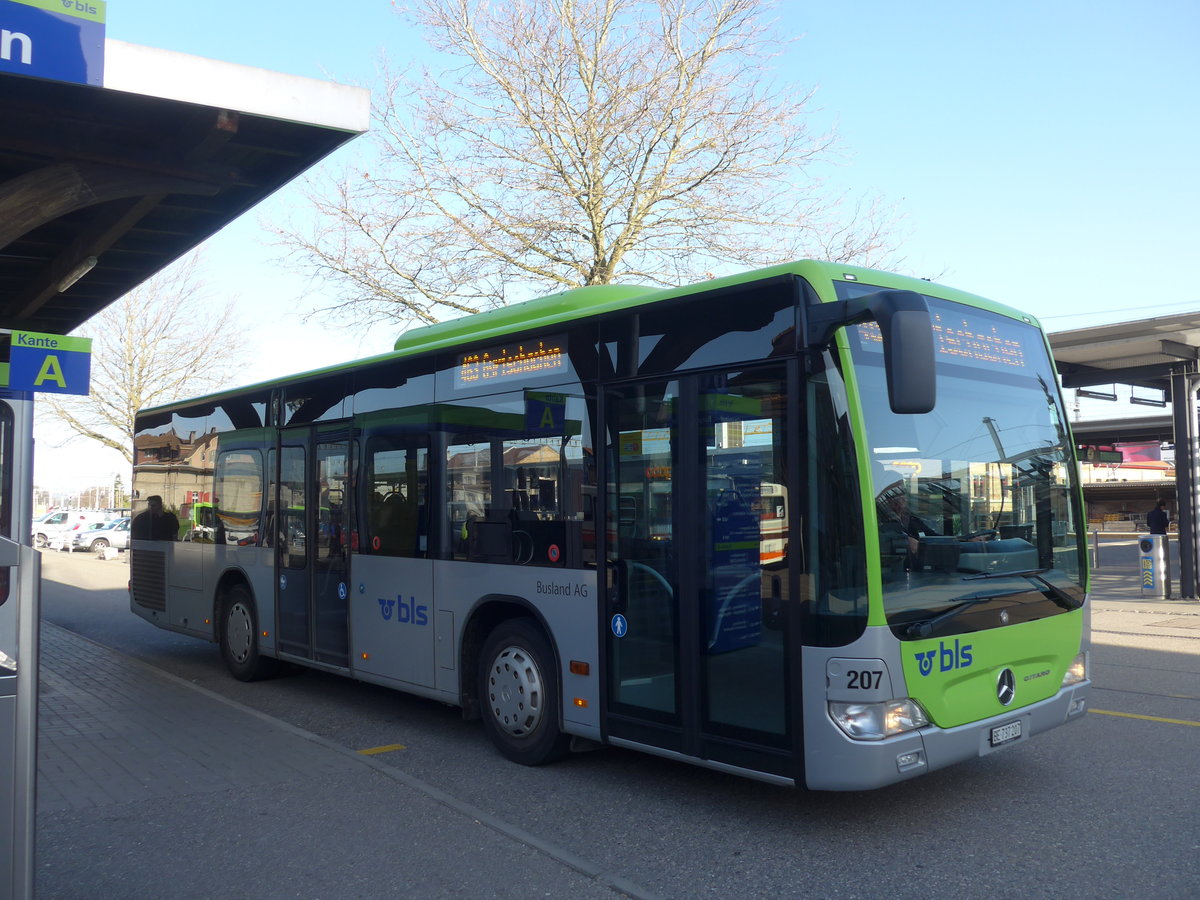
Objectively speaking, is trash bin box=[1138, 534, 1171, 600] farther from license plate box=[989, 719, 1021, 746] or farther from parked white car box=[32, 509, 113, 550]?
parked white car box=[32, 509, 113, 550]

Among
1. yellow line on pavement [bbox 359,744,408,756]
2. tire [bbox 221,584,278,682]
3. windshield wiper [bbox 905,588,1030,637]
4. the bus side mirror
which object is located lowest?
yellow line on pavement [bbox 359,744,408,756]

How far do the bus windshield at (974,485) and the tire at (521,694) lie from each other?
256cm

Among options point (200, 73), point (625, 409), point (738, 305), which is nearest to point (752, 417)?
point (738, 305)

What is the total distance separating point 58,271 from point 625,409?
593 centimetres

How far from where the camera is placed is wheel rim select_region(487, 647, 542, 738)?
670cm

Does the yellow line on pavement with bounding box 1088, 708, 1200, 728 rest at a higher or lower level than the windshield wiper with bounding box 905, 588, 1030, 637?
lower

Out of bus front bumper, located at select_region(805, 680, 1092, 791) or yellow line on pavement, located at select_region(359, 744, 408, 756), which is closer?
bus front bumper, located at select_region(805, 680, 1092, 791)

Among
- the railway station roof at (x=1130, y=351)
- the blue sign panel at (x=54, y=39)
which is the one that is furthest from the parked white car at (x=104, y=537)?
the blue sign panel at (x=54, y=39)

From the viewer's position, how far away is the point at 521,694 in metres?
6.76

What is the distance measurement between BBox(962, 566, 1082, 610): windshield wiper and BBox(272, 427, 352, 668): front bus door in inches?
215

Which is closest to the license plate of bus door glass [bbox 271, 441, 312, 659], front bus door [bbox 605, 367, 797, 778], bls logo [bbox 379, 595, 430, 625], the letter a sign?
front bus door [bbox 605, 367, 797, 778]

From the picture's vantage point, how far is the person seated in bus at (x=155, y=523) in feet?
39.1

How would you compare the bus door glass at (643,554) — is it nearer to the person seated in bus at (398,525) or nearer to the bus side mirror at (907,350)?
the bus side mirror at (907,350)

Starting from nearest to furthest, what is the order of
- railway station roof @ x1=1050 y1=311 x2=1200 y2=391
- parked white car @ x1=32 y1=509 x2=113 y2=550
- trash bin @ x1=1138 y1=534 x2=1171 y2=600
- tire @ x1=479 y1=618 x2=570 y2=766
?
tire @ x1=479 y1=618 x2=570 y2=766, railway station roof @ x1=1050 y1=311 x2=1200 y2=391, trash bin @ x1=1138 y1=534 x2=1171 y2=600, parked white car @ x1=32 y1=509 x2=113 y2=550
